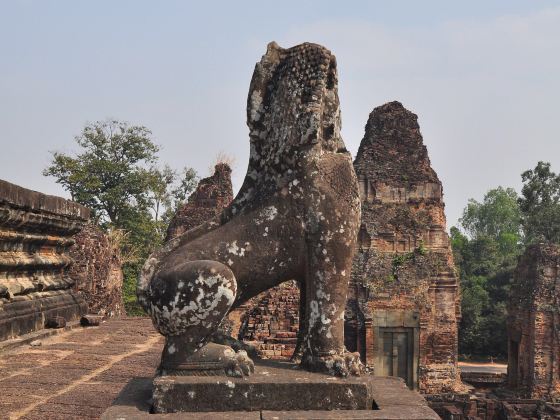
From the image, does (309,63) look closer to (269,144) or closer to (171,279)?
(269,144)

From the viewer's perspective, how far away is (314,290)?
3.05m

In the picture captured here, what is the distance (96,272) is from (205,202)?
818 cm

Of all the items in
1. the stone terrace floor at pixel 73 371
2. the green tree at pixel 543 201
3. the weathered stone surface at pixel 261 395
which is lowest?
the stone terrace floor at pixel 73 371

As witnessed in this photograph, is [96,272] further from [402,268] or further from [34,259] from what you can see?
[402,268]

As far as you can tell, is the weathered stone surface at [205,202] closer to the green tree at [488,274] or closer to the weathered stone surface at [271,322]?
the weathered stone surface at [271,322]

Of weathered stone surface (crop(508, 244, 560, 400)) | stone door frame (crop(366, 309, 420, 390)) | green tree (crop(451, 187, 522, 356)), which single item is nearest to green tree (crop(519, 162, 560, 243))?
green tree (crop(451, 187, 522, 356))

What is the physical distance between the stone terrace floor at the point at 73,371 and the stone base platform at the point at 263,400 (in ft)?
2.76

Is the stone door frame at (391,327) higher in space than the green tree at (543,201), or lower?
lower

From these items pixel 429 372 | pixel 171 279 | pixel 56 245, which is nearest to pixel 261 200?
pixel 171 279

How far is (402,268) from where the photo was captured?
1941 centimetres

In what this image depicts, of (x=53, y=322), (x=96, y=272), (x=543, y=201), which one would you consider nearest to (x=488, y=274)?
(x=543, y=201)

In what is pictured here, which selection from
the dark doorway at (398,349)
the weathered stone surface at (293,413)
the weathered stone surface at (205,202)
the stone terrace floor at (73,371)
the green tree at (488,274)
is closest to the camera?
the weathered stone surface at (293,413)

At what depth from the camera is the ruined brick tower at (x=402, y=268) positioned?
18984mm

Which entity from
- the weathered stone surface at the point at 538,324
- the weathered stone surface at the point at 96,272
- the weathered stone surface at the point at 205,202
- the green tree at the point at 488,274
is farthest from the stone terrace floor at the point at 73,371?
the green tree at the point at 488,274
